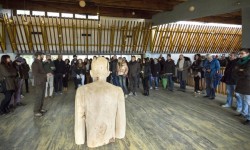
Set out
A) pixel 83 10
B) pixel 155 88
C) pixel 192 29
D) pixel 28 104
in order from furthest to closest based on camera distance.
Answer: pixel 192 29 < pixel 83 10 < pixel 155 88 < pixel 28 104

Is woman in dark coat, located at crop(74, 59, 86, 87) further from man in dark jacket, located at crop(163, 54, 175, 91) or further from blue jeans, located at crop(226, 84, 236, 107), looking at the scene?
blue jeans, located at crop(226, 84, 236, 107)

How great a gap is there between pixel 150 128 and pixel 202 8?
580cm

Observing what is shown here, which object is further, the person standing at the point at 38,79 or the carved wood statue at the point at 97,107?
the person standing at the point at 38,79

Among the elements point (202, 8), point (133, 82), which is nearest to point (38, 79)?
point (133, 82)

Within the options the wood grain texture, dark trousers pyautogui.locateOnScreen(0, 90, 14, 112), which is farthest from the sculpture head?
dark trousers pyautogui.locateOnScreen(0, 90, 14, 112)

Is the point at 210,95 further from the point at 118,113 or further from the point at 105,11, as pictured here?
the point at 105,11

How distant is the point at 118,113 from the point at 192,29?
13.4m

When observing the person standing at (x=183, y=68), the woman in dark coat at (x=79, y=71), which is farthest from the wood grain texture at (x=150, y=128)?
the woman in dark coat at (x=79, y=71)

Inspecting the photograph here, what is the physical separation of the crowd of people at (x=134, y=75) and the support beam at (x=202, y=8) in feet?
5.47

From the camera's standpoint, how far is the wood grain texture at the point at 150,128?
11.0 feet

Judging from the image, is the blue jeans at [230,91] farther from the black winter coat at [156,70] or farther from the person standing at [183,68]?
the black winter coat at [156,70]

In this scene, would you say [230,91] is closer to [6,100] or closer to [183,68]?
[183,68]

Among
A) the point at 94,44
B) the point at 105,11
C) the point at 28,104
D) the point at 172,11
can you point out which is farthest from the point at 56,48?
the point at 172,11

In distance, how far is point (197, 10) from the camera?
A: 25.7 ft
